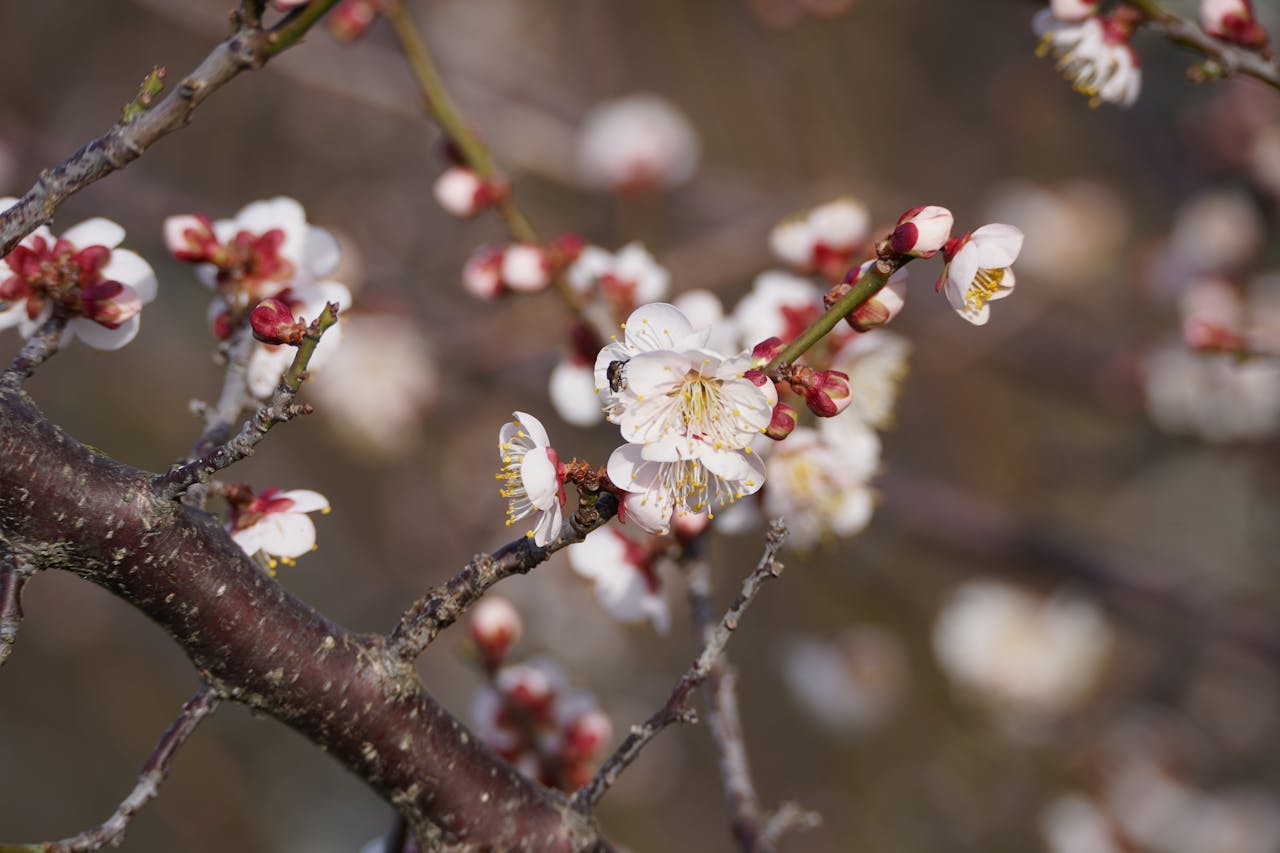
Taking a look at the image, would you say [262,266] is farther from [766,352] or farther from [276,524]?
[766,352]

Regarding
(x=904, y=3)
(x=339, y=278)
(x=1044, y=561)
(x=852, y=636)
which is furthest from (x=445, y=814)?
(x=904, y=3)

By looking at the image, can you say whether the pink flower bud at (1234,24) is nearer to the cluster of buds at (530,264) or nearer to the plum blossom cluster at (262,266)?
the cluster of buds at (530,264)

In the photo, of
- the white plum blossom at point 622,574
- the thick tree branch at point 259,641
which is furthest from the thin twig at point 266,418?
the white plum blossom at point 622,574

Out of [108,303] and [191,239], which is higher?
[191,239]

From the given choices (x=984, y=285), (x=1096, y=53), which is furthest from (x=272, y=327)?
(x=1096, y=53)

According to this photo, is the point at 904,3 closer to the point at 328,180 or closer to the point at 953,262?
the point at 328,180

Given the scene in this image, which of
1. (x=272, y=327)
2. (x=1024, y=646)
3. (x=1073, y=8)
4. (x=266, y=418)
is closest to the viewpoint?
(x=266, y=418)

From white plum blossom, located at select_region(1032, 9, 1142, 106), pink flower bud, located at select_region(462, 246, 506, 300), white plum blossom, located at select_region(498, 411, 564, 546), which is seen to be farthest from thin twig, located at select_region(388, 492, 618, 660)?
white plum blossom, located at select_region(1032, 9, 1142, 106)
